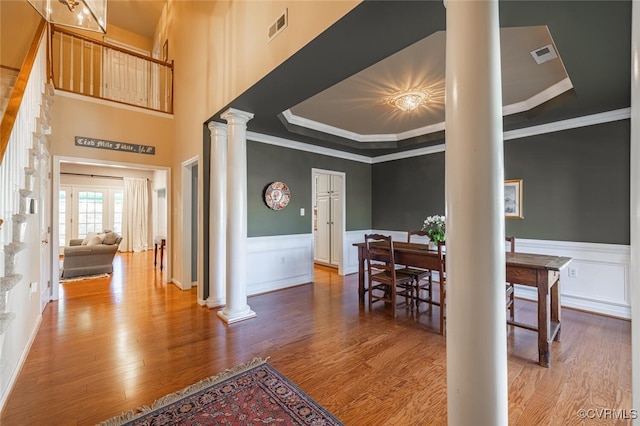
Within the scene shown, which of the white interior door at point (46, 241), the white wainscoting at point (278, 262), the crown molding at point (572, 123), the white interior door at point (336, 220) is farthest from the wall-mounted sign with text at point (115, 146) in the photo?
the crown molding at point (572, 123)

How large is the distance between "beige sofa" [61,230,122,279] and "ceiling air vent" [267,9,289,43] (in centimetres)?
509

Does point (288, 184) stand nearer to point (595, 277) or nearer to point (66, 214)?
point (595, 277)

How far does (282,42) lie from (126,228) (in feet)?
28.3

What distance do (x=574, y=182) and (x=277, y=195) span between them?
161 inches

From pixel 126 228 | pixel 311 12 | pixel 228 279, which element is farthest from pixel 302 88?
pixel 126 228

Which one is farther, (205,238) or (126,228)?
(126,228)

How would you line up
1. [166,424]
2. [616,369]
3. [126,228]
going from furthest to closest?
[126,228]
[616,369]
[166,424]

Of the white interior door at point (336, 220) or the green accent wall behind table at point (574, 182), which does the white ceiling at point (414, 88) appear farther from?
the white interior door at point (336, 220)

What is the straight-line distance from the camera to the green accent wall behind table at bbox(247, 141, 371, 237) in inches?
173

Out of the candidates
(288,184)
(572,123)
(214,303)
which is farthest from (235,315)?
(572,123)

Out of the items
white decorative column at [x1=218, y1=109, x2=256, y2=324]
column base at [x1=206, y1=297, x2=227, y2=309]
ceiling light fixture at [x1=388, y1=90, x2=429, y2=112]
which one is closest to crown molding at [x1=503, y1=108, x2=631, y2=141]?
ceiling light fixture at [x1=388, y1=90, x2=429, y2=112]

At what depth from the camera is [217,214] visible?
11.9 feet

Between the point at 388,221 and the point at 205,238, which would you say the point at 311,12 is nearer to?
the point at 205,238

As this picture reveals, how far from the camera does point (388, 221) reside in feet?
19.0
